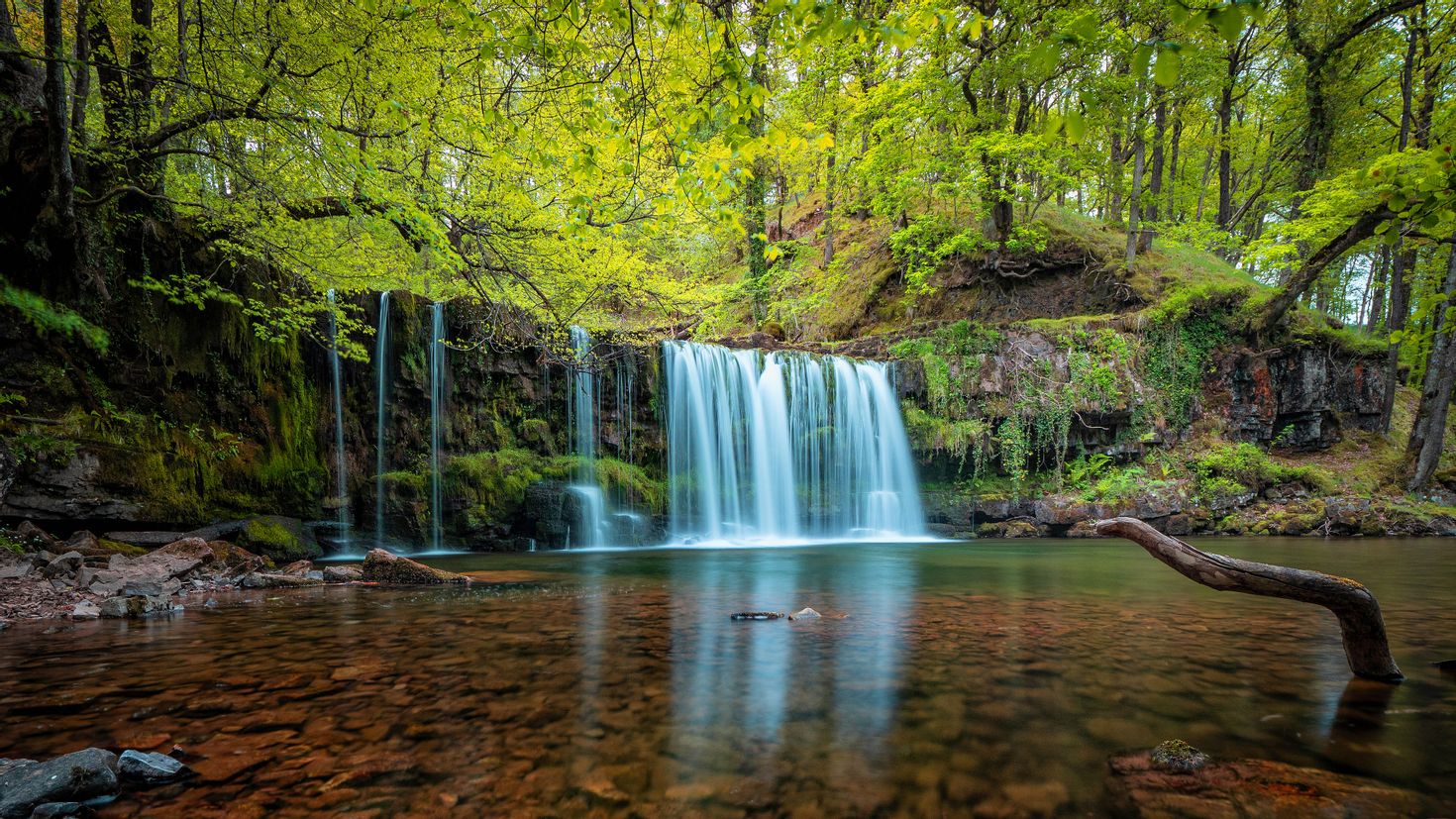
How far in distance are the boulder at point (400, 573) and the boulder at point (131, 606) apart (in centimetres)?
179

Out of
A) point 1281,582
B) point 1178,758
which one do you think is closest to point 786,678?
point 1178,758

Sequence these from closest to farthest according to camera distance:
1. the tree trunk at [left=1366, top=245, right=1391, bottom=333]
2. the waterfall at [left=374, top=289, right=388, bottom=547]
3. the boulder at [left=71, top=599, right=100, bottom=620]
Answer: the boulder at [left=71, top=599, right=100, bottom=620] < the waterfall at [left=374, top=289, right=388, bottom=547] < the tree trunk at [left=1366, top=245, right=1391, bottom=333]

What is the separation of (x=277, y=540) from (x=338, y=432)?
2569mm

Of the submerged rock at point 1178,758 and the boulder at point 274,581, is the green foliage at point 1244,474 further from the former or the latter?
the boulder at point 274,581

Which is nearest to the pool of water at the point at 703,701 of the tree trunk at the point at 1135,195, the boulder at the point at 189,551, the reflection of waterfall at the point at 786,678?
the reflection of waterfall at the point at 786,678

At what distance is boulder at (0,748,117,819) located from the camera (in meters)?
1.77

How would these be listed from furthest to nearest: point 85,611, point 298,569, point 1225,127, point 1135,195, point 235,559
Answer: point 1225,127 < point 1135,195 < point 235,559 < point 298,569 < point 85,611

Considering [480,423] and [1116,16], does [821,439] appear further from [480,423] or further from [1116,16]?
[1116,16]

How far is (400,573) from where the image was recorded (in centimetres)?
646

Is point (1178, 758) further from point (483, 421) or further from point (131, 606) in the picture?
point (483, 421)

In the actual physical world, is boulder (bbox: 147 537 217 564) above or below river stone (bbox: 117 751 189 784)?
above

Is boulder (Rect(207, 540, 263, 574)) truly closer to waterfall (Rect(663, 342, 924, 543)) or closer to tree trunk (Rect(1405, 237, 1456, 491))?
waterfall (Rect(663, 342, 924, 543))

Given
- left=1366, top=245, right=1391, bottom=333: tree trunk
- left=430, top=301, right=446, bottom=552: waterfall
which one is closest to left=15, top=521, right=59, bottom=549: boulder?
left=430, top=301, right=446, bottom=552: waterfall

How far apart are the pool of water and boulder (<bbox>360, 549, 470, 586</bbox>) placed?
3.75 ft
